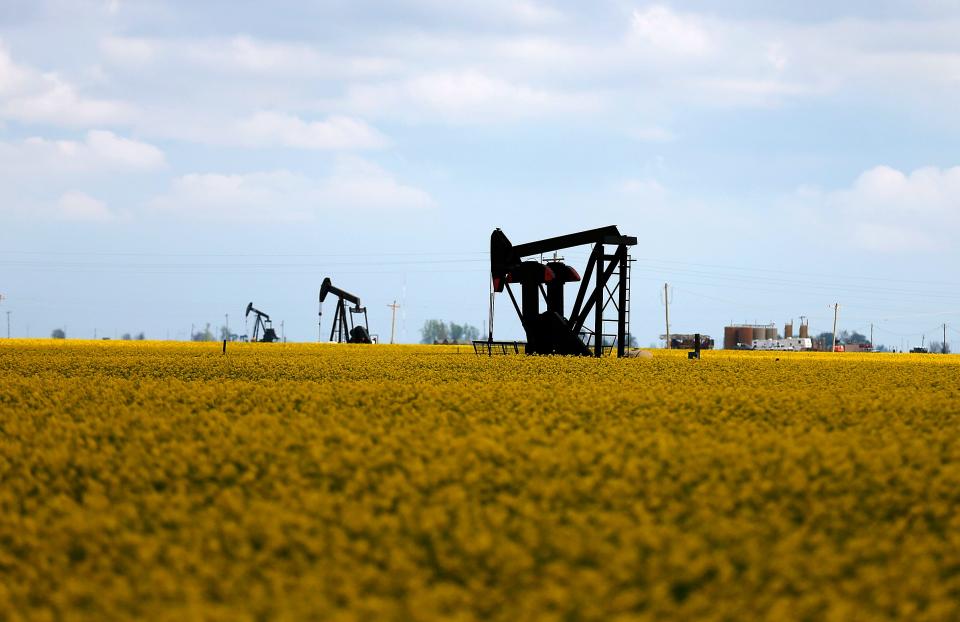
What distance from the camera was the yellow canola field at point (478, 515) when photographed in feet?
23.9

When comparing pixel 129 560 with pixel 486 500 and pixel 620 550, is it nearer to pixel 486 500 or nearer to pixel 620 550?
pixel 486 500

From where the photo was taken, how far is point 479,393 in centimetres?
1906

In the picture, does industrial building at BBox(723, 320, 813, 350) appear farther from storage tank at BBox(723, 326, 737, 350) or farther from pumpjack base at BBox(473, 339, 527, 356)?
pumpjack base at BBox(473, 339, 527, 356)

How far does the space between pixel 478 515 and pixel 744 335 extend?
180 metres

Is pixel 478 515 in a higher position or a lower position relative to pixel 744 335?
lower

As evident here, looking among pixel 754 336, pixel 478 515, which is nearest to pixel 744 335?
pixel 754 336

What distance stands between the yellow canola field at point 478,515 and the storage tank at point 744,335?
6698 inches

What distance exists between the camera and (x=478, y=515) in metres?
8.95

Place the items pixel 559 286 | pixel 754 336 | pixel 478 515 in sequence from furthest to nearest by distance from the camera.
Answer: pixel 754 336
pixel 559 286
pixel 478 515

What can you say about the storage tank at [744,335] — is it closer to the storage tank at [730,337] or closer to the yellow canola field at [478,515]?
the storage tank at [730,337]

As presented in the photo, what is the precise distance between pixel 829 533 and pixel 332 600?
425cm

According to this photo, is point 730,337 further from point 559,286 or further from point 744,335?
point 559,286

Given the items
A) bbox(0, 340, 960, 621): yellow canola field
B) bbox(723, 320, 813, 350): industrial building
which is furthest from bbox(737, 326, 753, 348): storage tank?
bbox(0, 340, 960, 621): yellow canola field

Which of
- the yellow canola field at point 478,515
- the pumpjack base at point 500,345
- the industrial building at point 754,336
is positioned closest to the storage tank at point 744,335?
the industrial building at point 754,336
